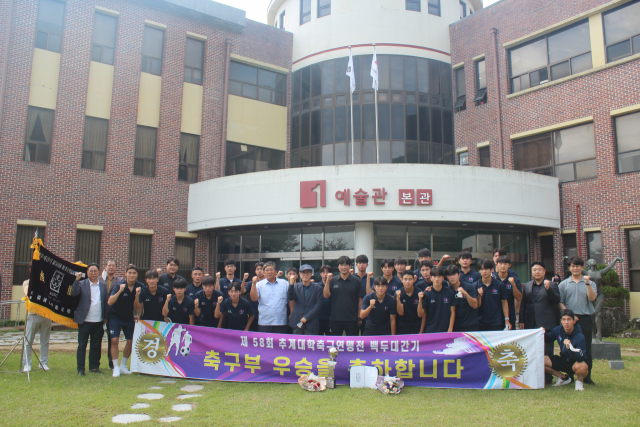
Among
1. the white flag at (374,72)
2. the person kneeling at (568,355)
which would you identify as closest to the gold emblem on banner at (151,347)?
the person kneeling at (568,355)

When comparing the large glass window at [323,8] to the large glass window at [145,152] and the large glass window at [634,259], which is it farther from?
the large glass window at [634,259]

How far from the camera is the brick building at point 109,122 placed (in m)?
16.3

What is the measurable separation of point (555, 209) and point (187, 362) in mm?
14285

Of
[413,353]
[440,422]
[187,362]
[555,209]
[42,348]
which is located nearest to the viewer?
[440,422]

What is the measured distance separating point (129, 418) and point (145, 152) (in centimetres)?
1478

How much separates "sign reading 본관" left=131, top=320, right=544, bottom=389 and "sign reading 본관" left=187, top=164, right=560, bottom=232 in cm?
840

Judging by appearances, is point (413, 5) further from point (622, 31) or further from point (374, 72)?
point (622, 31)

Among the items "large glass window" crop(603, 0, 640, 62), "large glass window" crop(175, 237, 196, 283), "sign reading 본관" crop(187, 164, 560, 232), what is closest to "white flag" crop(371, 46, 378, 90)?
"sign reading 본관" crop(187, 164, 560, 232)

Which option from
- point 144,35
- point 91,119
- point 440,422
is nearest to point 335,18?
point 144,35

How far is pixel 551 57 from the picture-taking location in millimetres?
18562

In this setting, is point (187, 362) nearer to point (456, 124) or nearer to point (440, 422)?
point (440, 422)

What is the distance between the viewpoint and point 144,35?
1905 centimetres

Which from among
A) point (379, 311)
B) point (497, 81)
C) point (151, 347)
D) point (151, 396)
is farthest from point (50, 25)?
point (497, 81)

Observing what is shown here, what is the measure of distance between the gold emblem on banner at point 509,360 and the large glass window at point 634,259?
38.2 feet
